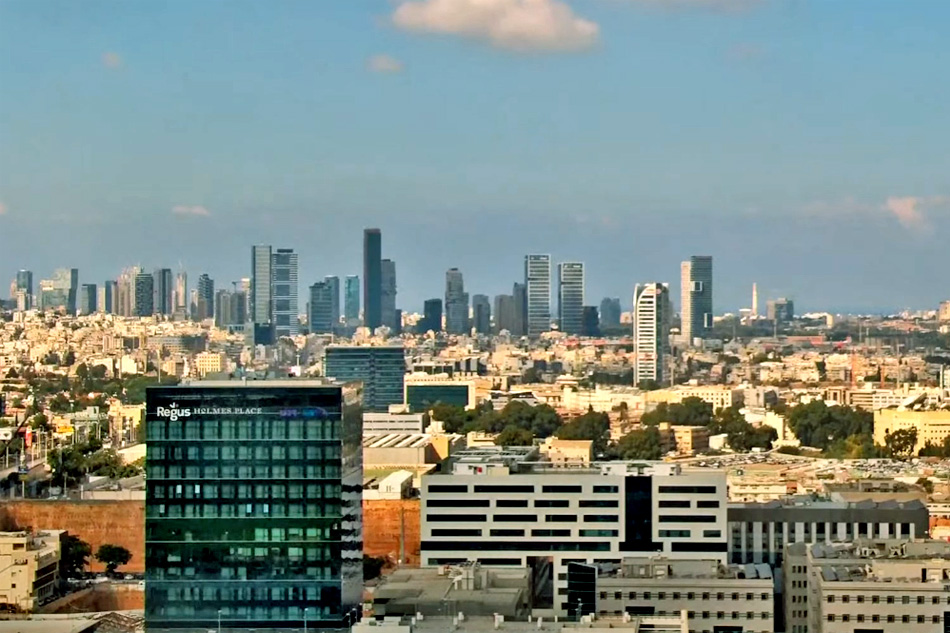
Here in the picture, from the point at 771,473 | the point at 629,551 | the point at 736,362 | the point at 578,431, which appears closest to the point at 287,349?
the point at 578,431

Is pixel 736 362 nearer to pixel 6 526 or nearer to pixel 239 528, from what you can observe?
pixel 6 526

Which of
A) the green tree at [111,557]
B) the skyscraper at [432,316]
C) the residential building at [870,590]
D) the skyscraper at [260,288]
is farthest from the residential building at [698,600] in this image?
the skyscraper at [432,316]

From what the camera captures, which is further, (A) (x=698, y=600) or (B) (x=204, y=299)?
(B) (x=204, y=299)

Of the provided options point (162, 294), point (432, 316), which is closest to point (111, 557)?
point (162, 294)

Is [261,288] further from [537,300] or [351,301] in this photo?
[537,300]

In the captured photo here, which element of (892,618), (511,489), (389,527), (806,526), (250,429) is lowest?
(389,527)

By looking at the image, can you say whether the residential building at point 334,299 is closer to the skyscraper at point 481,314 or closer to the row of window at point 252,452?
the skyscraper at point 481,314
